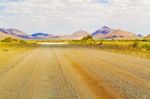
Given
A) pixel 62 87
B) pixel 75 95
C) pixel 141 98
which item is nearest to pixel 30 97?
pixel 75 95

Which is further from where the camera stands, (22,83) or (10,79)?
(10,79)

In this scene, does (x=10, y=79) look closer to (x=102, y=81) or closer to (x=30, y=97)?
(x=102, y=81)

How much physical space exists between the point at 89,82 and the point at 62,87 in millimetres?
1679

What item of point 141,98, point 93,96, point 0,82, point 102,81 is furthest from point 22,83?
point 141,98

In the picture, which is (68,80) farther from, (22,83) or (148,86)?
(148,86)

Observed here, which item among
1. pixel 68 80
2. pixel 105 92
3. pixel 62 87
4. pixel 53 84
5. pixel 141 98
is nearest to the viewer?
pixel 141 98

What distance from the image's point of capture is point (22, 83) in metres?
13.6

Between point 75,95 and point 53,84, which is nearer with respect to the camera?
point 75,95

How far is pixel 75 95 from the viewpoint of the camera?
10.6m

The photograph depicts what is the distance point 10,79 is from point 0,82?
1.04 m

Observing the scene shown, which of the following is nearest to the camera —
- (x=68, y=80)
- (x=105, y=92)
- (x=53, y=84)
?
(x=105, y=92)

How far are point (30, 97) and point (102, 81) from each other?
14.4 feet

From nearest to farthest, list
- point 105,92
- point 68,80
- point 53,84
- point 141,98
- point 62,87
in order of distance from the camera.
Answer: point 141,98 < point 105,92 < point 62,87 < point 53,84 < point 68,80

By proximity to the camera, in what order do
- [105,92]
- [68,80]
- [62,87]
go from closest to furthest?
1. [105,92]
2. [62,87]
3. [68,80]
